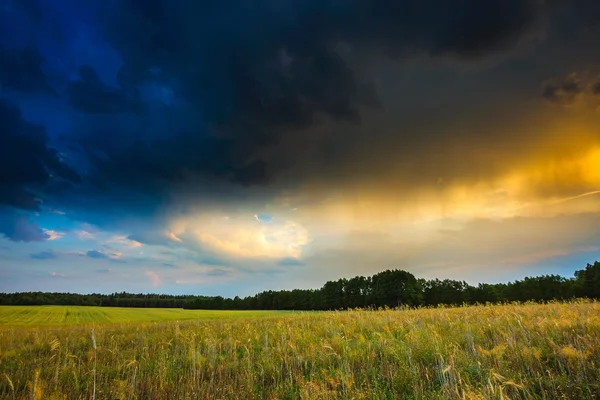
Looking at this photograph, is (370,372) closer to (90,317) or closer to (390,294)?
(90,317)

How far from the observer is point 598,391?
5.14 meters

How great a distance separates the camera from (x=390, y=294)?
97.2m

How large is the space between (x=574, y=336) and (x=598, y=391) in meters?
4.09

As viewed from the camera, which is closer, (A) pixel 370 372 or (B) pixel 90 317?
(A) pixel 370 372

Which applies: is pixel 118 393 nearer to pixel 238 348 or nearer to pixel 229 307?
pixel 238 348

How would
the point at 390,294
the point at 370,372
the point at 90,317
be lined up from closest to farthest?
1. the point at 370,372
2. the point at 90,317
3. the point at 390,294

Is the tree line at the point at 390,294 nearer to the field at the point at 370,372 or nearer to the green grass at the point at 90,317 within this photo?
the green grass at the point at 90,317

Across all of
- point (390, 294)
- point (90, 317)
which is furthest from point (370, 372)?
point (390, 294)

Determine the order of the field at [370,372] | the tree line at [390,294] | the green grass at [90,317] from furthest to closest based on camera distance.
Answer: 1. the tree line at [390,294]
2. the green grass at [90,317]
3. the field at [370,372]

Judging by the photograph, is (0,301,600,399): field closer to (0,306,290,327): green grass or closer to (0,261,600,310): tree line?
(0,306,290,327): green grass

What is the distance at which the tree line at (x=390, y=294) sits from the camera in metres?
78.1

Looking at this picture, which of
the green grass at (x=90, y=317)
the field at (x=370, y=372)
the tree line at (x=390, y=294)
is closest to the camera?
the field at (x=370, y=372)

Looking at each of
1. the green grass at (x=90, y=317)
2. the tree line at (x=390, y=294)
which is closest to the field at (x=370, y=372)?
the green grass at (x=90, y=317)

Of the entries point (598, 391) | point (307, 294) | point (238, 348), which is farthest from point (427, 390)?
point (307, 294)
